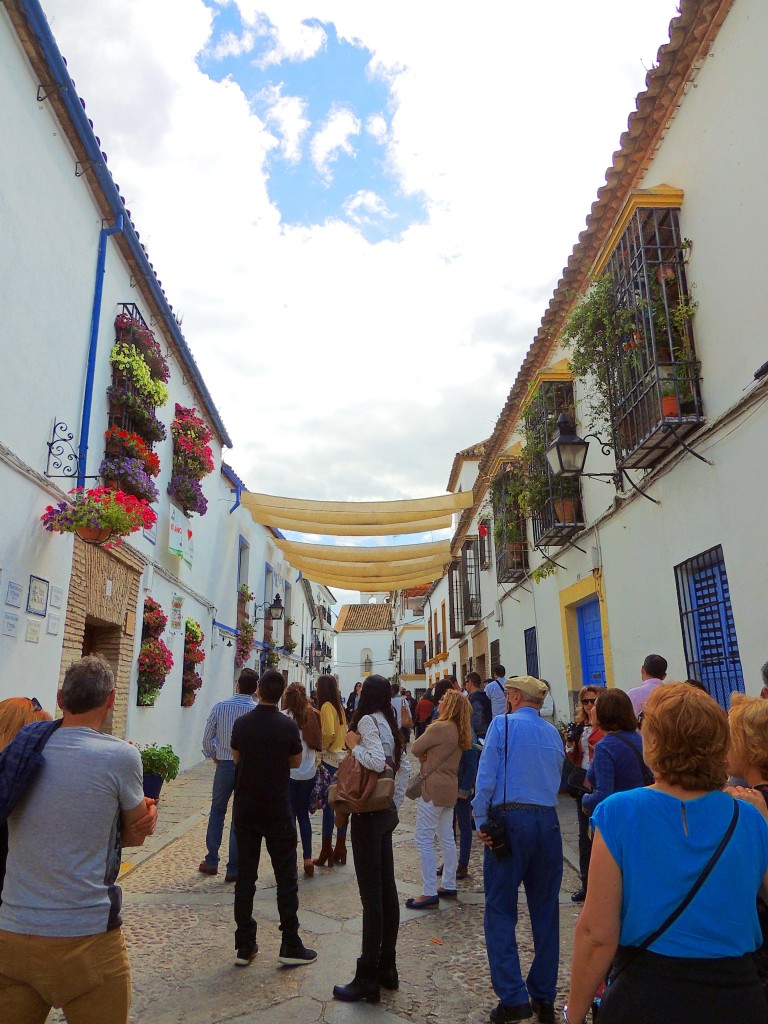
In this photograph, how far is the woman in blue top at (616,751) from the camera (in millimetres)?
4031

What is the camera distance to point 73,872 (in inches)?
87.3

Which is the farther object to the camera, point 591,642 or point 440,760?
point 591,642

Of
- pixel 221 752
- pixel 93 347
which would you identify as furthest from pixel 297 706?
pixel 93 347

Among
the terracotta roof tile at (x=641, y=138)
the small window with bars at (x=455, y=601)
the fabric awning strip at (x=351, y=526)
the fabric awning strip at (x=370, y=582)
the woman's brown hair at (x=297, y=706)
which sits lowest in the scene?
the woman's brown hair at (x=297, y=706)

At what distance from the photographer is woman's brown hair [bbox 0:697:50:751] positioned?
2.75 m

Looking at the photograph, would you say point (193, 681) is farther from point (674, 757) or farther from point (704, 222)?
point (674, 757)

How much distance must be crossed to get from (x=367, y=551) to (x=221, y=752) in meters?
11.9

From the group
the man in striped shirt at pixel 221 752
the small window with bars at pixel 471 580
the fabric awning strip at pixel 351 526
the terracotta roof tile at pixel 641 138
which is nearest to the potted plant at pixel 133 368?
the man in striped shirt at pixel 221 752

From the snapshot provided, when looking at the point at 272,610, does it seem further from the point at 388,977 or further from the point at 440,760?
the point at 388,977

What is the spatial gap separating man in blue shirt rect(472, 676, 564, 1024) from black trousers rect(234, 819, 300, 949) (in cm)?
111

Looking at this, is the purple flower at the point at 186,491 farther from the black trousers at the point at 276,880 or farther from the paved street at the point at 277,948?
the black trousers at the point at 276,880

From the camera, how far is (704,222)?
5.81m

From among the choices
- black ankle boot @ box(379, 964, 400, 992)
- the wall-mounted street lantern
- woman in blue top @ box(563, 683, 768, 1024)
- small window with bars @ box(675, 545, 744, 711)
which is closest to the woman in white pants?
black ankle boot @ box(379, 964, 400, 992)

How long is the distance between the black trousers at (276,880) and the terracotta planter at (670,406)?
4.09 metres
